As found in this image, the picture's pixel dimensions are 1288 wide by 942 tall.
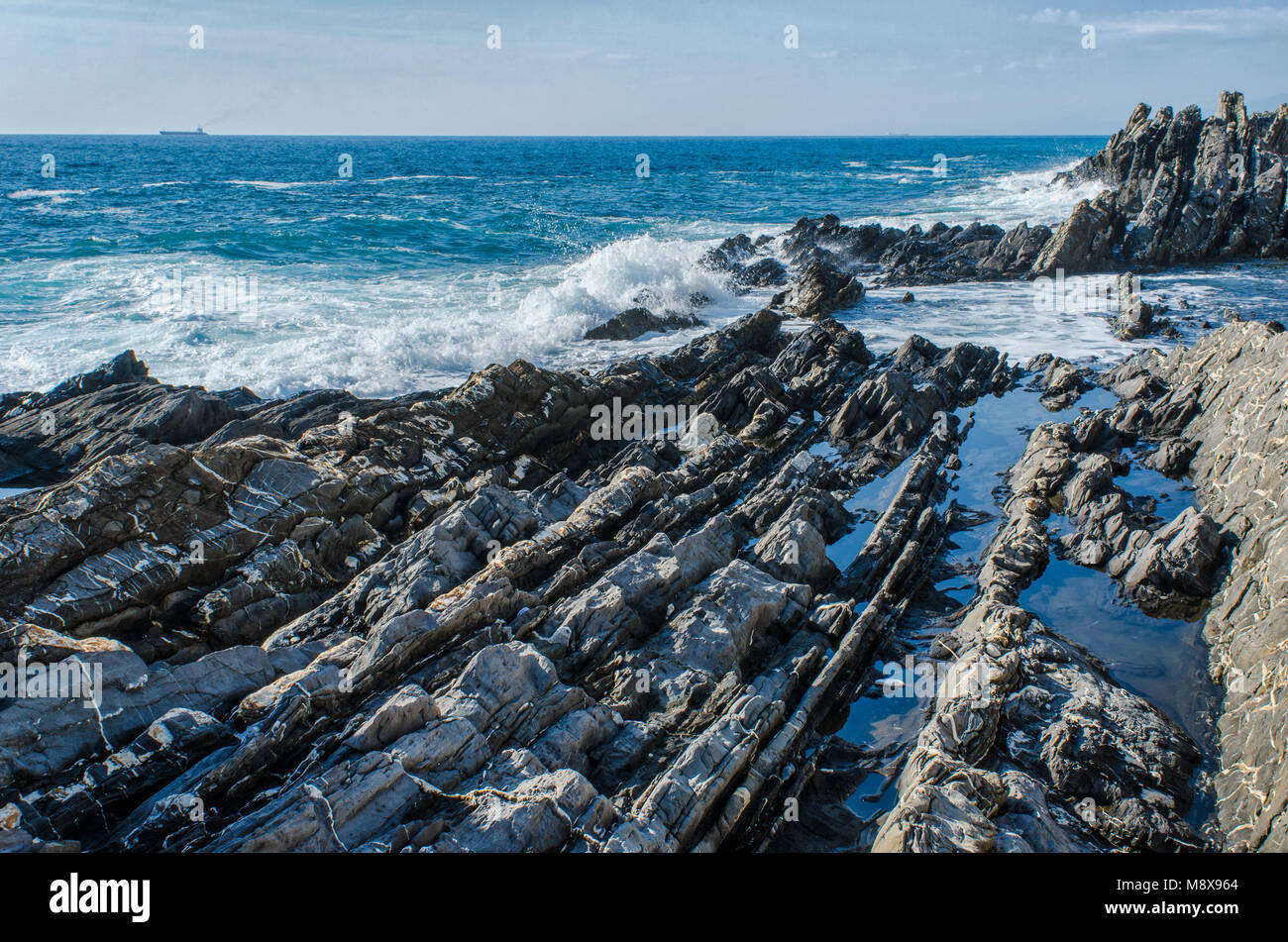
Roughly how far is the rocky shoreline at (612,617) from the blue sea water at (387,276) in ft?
21.2

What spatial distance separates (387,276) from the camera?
34.9 metres

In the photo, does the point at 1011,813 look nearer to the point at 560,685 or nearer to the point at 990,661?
the point at 990,661

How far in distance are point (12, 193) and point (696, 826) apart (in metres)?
76.6

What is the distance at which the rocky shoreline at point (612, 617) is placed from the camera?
6.95m

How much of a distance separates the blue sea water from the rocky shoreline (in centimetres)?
645

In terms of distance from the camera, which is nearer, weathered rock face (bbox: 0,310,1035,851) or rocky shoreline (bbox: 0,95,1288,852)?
weathered rock face (bbox: 0,310,1035,851)

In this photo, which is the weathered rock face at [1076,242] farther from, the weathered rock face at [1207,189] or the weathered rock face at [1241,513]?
the weathered rock face at [1241,513]

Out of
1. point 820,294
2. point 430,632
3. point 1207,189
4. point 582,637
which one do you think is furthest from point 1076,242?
point 430,632

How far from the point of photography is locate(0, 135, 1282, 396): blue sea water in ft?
77.0

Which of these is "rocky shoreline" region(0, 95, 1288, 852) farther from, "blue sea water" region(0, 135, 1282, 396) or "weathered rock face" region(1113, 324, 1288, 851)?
"blue sea water" region(0, 135, 1282, 396)

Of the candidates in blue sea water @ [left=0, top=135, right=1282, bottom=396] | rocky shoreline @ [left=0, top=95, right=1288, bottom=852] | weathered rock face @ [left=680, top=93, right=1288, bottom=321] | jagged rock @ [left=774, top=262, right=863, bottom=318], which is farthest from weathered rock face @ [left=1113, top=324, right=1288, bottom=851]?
weathered rock face @ [left=680, top=93, right=1288, bottom=321]

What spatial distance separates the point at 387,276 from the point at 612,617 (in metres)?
30.6

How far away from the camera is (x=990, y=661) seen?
9.08m

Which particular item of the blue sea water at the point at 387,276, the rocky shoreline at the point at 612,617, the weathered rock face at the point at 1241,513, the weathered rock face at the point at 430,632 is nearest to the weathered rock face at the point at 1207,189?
the blue sea water at the point at 387,276
